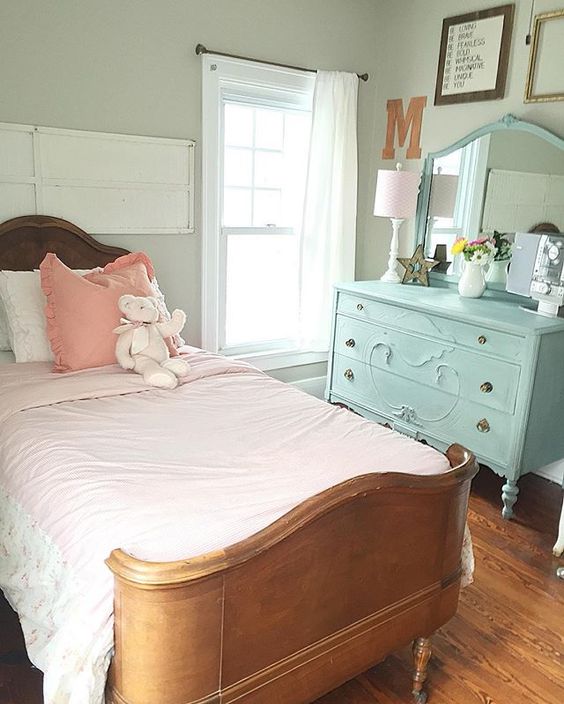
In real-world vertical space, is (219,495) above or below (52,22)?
below

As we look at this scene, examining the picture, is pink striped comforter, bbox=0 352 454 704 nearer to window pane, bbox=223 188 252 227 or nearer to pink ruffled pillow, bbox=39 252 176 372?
pink ruffled pillow, bbox=39 252 176 372

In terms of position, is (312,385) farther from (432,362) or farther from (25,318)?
(25,318)

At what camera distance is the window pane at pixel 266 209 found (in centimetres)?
381

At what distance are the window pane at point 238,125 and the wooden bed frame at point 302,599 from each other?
2.35 m

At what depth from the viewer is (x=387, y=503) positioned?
5.43 feet

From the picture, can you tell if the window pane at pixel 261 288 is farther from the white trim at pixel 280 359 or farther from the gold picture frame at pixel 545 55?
the gold picture frame at pixel 545 55

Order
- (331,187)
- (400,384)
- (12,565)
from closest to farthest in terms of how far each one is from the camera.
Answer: (12,565), (400,384), (331,187)

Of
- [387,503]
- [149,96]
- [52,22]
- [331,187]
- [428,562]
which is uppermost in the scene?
[52,22]

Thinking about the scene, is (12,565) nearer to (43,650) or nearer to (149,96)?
(43,650)

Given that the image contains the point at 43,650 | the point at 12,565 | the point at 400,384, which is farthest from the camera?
the point at 400,384

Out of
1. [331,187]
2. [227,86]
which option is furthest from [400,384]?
[227,86]

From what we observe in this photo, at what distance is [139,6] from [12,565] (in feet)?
8.41

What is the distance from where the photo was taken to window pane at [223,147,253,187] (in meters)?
3.61

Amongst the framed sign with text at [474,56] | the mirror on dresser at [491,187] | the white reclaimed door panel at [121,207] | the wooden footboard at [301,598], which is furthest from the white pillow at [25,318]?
the framed sign with text at [474,56]
